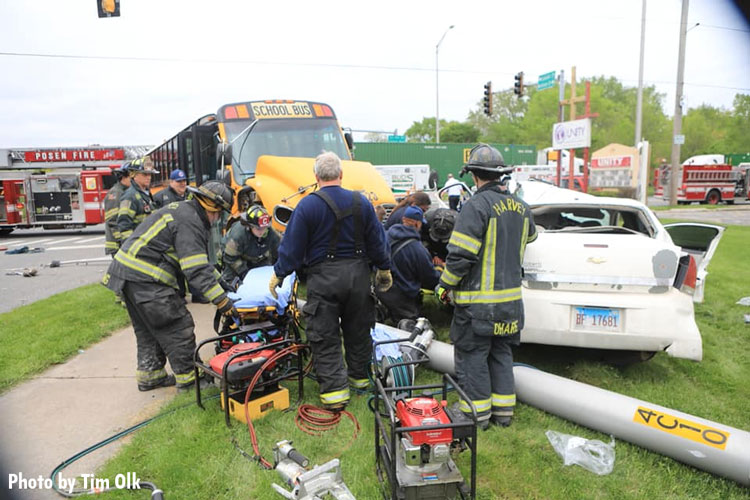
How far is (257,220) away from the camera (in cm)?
480

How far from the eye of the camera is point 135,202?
6.56 meters

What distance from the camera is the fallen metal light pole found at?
2670 mm

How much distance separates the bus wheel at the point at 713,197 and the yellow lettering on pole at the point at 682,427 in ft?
100

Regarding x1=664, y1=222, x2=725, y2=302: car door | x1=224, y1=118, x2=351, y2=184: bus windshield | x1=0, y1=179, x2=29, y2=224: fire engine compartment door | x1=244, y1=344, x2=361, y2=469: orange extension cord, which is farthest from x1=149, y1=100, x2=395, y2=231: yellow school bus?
x1=0, y1=179, x2=29, y2=224: fire engine compartment door

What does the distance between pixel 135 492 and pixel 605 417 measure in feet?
9.66

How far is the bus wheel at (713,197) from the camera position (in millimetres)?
27734

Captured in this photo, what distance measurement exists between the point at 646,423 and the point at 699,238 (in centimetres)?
312

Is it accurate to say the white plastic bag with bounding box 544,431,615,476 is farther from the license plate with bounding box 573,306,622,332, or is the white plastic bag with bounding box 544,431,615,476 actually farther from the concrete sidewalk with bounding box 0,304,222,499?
the concrete sidewalk with bounding box 0,304,222,499

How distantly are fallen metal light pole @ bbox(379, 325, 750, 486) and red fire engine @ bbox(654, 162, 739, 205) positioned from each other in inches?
1130

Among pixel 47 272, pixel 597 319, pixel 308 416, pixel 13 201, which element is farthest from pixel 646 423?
pixel 13 201

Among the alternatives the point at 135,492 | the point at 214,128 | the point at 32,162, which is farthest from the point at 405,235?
the point at 32,162

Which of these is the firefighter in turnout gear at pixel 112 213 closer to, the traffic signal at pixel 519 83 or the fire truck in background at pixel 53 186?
the fire truck in background at pixel 53 186

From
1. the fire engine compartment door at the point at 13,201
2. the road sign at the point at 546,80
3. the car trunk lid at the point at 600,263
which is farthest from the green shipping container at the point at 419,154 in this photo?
the car trunk lid at the point at 600,263

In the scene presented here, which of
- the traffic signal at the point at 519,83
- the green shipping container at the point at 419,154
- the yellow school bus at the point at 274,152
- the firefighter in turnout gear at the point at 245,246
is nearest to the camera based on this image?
the firefighter in turnout gear at the point at 245,246
